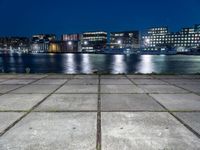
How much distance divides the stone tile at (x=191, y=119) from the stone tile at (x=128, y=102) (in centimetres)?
70

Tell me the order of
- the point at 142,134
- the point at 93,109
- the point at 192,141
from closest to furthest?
the point at 192,141 → the point at 142,134 → the point at 93,109

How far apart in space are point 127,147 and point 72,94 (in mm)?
4434

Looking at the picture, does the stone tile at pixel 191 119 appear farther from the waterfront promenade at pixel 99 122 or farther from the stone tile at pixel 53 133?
the stone tile at pixel 53 133

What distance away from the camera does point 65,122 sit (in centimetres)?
443

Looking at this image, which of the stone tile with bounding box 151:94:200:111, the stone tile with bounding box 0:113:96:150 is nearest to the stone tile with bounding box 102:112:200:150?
the stone tile with bounding box 0:113:96:150

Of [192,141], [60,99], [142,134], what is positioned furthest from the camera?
[60,99]

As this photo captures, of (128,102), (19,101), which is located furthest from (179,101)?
(19,101)

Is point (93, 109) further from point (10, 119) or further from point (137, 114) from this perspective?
point (10, 119)

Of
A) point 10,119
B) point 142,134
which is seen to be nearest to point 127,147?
point 142,134

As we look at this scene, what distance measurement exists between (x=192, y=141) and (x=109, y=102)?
3044mm

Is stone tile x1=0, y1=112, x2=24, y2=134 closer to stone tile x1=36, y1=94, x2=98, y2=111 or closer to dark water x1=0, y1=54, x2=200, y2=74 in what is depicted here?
stone tile x1=36, y1=94, x2=98, y2=111

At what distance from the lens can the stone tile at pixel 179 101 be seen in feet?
18.5

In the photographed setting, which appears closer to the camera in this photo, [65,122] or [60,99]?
[65,122]

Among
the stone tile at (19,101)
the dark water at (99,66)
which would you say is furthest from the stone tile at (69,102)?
the dark water at (99,66)
